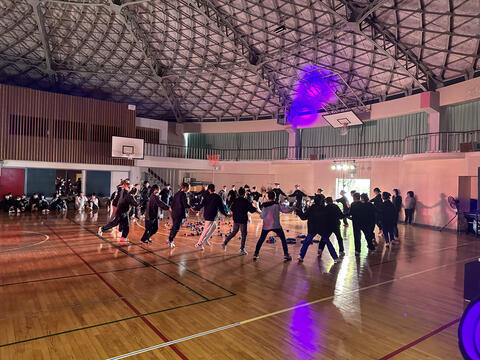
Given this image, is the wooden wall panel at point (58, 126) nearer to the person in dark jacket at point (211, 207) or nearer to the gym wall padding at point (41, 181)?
the gym wall padding at point (41, 181)

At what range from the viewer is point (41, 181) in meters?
22.6

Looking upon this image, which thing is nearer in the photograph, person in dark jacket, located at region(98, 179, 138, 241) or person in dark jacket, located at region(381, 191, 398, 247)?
person in dark jacket, located at region(98, 179, 138, 241)

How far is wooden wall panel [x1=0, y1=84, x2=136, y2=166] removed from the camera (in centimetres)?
2156

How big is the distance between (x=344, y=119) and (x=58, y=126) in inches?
805

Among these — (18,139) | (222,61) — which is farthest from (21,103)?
(222,61)

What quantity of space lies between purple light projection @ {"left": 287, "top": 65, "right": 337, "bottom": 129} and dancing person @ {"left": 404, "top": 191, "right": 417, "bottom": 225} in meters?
10.5

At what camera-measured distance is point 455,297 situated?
6090mm

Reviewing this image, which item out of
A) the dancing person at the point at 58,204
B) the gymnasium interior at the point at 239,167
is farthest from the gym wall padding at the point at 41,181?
the dancing person at the point at 58,204

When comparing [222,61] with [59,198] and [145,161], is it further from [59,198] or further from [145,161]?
[59,198]

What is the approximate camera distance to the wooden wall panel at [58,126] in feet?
70.7

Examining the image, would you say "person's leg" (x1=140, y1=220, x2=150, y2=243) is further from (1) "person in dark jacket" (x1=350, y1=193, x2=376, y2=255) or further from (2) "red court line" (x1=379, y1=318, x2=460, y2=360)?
(2) "red court line" (x1=379, y1=318, x2=460, y2=360)

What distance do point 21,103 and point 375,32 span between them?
22.7 m

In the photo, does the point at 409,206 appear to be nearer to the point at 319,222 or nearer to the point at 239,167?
the point at 319,222

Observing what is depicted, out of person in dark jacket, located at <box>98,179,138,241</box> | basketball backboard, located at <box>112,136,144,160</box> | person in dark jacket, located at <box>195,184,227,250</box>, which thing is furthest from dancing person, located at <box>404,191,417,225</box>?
basketball backboard, located at <box>112,136,144,160</box>
